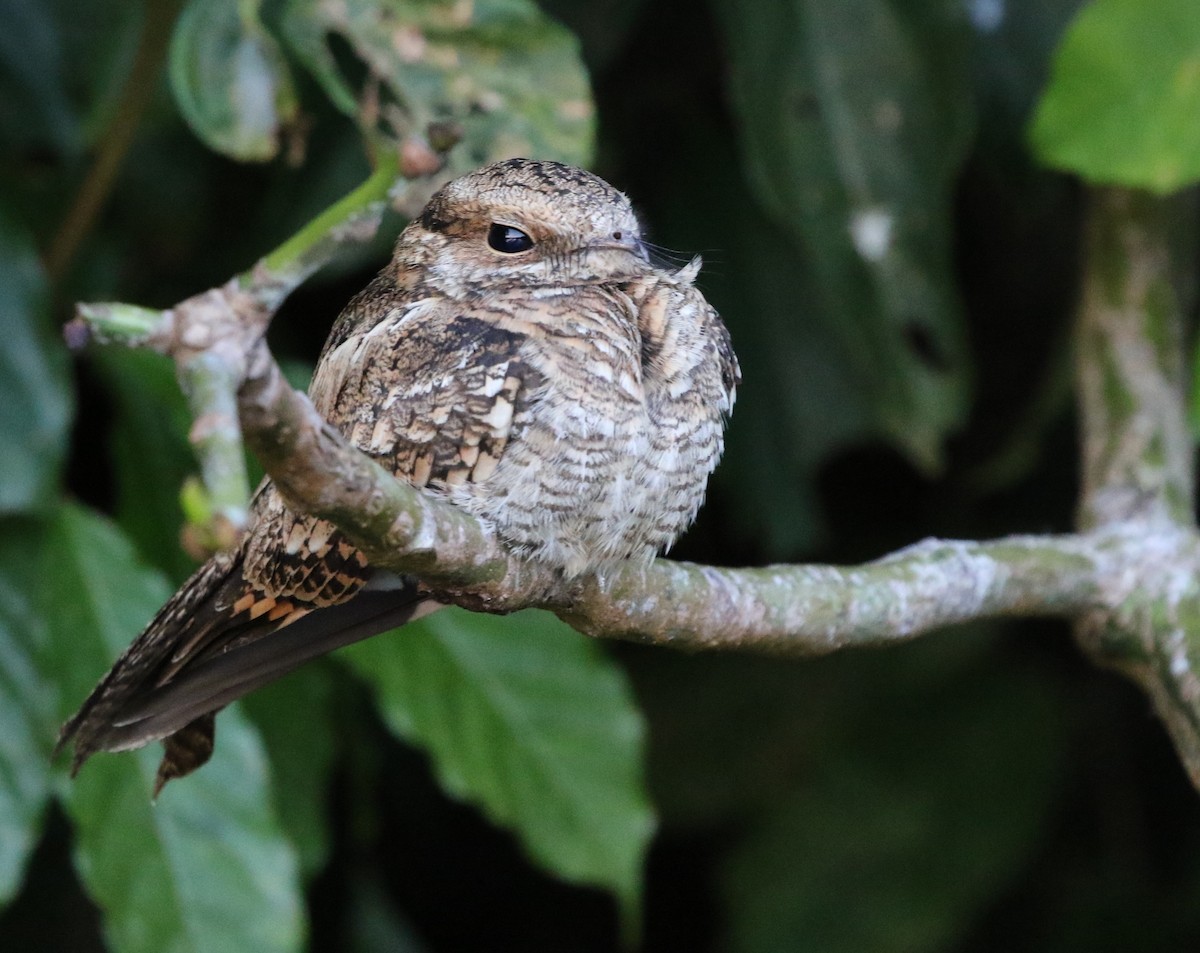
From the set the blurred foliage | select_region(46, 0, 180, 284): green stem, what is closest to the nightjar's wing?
the blurred foliage

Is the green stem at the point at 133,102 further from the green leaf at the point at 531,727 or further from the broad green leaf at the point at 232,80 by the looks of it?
the green leaf at the point at 531,727

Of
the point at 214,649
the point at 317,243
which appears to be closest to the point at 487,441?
the point at 214,649

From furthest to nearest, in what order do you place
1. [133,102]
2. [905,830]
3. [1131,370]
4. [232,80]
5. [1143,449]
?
[905,830] < [1131,370] < [1143,449] < [133,102] < [232,80]

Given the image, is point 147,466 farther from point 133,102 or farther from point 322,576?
point 322,576

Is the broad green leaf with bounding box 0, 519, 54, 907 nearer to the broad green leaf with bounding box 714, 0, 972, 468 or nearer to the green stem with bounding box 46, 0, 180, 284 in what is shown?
the green stem with bounding box 46, 0, 180, 284

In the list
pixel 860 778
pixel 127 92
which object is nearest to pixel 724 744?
pixel 860 778

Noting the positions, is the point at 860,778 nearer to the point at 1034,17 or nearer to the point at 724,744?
the point at 724,744

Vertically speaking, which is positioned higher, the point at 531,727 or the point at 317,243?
the point at 317,243
